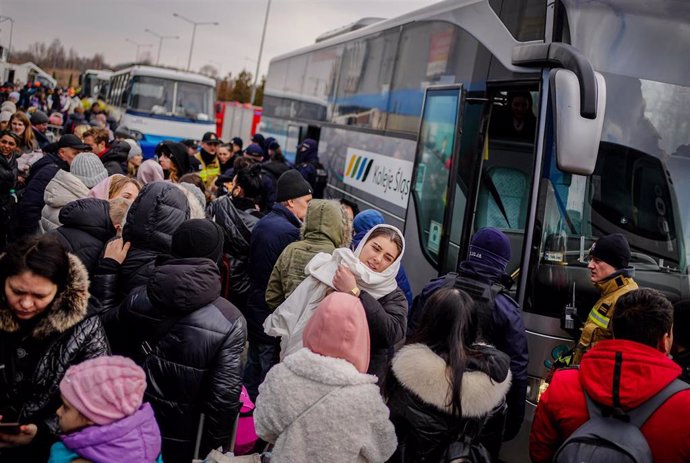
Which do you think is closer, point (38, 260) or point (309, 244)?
point (38, 260)

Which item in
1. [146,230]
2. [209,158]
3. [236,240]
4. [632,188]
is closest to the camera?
[146,230]

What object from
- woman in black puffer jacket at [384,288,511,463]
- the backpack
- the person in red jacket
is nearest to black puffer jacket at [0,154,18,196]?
woman in black puffer jacket at [384,288,511,463]

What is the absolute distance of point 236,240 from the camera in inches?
241

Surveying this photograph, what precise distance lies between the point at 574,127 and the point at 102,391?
3661 millimetres

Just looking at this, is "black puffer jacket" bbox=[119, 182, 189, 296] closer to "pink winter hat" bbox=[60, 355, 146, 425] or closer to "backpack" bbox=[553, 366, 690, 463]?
"pink winter hat" bbox=[60, 355, 146, 425]

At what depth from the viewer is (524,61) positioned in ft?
19.2

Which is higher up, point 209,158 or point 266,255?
point 209,158

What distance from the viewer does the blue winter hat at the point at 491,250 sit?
4254 millimetres

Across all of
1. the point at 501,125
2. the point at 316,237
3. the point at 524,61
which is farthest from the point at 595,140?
the point at 501,125

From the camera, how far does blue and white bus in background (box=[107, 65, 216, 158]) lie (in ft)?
68.8

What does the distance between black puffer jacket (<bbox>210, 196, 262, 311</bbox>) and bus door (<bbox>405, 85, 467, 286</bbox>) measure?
6.59 ft

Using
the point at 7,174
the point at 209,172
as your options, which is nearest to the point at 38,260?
the point at 7,174

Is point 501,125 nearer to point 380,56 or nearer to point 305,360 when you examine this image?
point 380,56

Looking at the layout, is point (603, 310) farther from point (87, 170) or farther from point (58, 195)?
point (87, 170)
